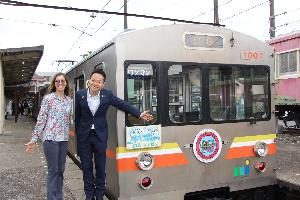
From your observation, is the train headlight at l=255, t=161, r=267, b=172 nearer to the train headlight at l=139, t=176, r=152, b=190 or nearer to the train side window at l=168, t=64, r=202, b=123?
the train side window at l=168, t=64, r=202, b=123

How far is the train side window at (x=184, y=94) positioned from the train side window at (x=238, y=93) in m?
0.22

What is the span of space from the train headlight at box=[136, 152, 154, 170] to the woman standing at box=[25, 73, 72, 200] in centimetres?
96

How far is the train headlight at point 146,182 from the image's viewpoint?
14.6 feet

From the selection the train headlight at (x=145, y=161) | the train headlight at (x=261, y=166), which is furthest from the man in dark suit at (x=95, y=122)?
the train headlight at (x=261, y=166)

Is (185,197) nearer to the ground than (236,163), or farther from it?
nearer to the ground

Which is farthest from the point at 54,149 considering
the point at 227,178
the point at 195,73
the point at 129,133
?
the point at 227,178

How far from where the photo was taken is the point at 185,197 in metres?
5.09

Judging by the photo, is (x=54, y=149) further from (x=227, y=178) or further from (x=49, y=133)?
(x=227, y=178)

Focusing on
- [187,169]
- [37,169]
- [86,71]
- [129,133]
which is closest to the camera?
[129,133]

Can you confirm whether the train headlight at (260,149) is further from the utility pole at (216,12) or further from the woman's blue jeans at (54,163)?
the utility pole at (216,12)

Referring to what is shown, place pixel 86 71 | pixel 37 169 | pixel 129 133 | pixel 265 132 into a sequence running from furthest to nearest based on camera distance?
1. pixel 37 169
2. pixel 86 71
3. pixel 265 132
4. pixel 129 133

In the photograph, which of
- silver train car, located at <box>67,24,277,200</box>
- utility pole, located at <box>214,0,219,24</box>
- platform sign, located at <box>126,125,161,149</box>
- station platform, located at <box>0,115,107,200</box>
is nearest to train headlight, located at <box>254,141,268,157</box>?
silver train car, located at <box>67,24,277,200</box>

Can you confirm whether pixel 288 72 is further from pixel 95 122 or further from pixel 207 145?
pixel 95 122

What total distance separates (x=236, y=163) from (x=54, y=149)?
A: 2.47 meters
